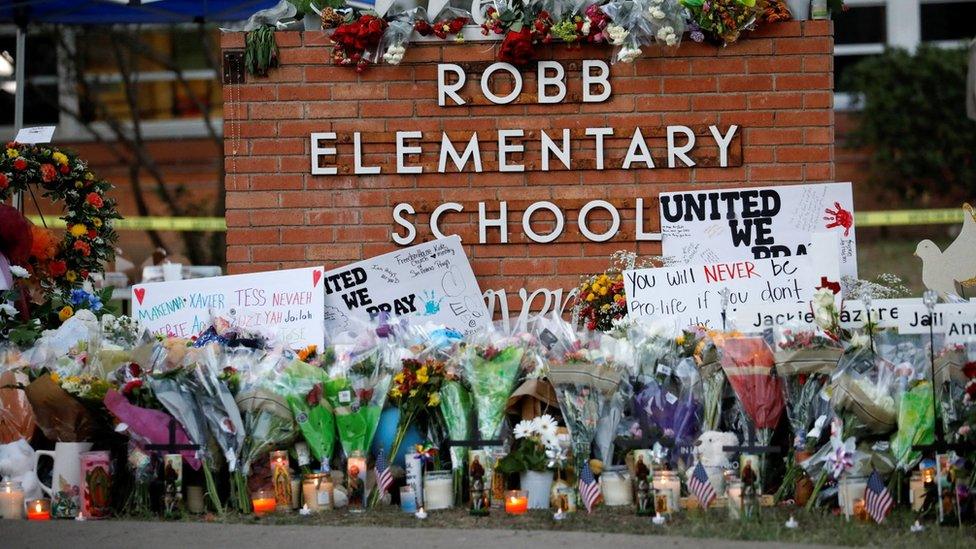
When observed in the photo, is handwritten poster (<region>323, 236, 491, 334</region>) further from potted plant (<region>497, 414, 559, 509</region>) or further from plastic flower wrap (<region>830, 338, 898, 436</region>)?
plastic flower wrap (<region>830, 338, 898, 436</region>)

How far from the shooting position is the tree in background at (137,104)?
1764 cm

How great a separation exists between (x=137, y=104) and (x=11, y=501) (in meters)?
13.8

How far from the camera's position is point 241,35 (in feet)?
26.8

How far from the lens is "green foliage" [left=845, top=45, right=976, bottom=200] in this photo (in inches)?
640

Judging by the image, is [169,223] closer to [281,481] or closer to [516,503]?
[281,481]

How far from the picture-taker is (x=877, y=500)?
565 cm

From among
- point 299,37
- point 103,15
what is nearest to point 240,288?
point 299,37

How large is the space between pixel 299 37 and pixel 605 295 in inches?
91.8

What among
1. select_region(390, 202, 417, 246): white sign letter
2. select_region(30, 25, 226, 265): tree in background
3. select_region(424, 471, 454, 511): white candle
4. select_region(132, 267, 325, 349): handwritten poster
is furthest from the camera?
select_region(30, 25, 226, 265): tree in background

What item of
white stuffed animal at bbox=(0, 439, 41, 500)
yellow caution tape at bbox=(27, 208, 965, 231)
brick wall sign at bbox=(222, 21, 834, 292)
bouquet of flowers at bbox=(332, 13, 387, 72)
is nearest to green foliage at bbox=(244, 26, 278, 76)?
brick wall sign at bbox=(222, 21, 834, 292)

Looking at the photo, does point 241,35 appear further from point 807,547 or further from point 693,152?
point 807,547

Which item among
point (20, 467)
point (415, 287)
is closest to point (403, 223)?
point (415, 287)

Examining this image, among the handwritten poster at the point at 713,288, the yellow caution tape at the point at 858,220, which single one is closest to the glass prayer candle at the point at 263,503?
the handwritten poster at the point at 713,288

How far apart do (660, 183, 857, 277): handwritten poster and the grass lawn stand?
6.91 feet
